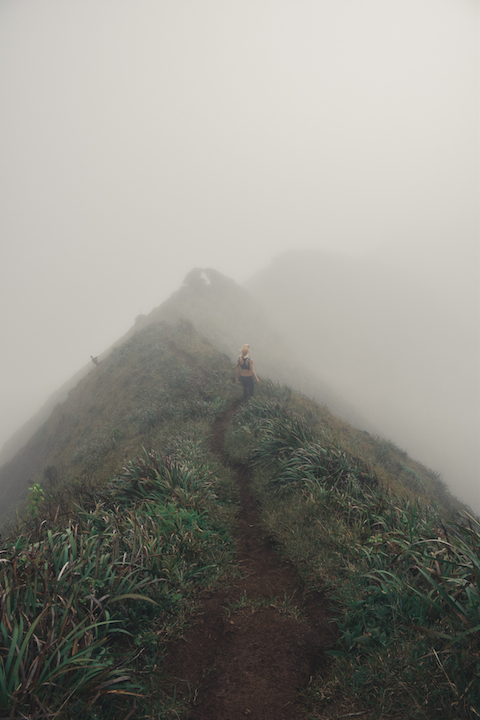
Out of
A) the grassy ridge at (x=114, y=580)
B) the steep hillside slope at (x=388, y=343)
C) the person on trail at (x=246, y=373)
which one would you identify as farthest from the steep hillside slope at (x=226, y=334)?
the grassy ridge at (x=114, y=580)

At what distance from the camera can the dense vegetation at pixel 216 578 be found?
8.18 feet

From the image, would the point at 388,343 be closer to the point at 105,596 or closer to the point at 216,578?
the point at 216,578

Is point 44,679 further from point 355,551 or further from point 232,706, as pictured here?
point 355,551

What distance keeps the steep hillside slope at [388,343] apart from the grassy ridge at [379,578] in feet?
97.2

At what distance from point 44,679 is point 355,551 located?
350 centimetres

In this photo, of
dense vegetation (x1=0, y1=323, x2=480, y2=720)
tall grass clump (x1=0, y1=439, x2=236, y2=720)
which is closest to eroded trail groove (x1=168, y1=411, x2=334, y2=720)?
dense vegetation (x1=0, y1=323, x2=480, y2=720)

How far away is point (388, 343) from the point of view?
53.1m

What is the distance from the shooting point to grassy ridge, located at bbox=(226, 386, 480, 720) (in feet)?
8.29

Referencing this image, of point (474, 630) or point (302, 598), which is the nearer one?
point (474, 630)

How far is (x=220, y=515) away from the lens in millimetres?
5312

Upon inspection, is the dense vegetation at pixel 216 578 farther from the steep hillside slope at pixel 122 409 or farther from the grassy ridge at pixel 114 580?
the steep hillside slope at pixel 122 409

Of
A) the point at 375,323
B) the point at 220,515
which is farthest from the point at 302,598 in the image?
the point at 375,323

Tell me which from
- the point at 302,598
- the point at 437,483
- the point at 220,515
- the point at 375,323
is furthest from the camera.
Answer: the point at 375,323

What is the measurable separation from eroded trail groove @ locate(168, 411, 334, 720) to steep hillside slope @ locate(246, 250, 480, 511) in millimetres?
31602
